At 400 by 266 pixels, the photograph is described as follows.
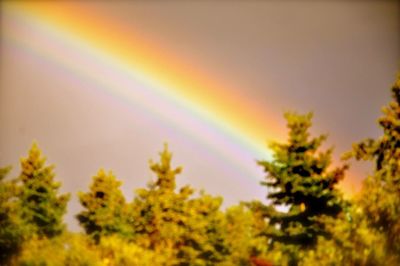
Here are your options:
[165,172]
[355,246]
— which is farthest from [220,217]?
[355,246]

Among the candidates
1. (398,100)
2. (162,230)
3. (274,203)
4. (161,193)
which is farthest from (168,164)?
(398,100)

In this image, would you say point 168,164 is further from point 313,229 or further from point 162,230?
point 313,229

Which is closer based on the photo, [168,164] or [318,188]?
[318,188]

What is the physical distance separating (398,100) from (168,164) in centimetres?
2094

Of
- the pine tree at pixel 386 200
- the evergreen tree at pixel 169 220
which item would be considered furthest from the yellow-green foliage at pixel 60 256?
the pine tree at pixel 386 200

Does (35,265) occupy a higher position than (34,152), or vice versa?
(34,152)

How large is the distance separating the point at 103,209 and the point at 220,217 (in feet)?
35.3

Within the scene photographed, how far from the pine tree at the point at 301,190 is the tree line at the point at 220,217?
0.17 ft

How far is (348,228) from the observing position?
1728 cm

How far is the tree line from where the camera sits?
1761 centimetres

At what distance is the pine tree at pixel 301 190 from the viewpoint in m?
25.9

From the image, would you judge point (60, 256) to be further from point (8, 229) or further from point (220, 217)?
point (220, 217)

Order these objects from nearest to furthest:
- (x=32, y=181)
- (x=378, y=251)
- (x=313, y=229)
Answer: (x=378, y=251)
(x=313, y=229)
(x=32, y=181)

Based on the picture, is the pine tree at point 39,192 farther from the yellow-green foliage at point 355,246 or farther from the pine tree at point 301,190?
the yellow-green foliage at point 355,246
